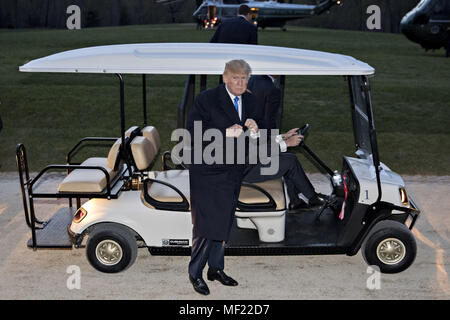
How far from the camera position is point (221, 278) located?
502 centimetres

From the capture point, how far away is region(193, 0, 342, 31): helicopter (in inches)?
1898

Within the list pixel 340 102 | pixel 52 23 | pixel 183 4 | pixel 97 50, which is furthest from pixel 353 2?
pixel 97 50

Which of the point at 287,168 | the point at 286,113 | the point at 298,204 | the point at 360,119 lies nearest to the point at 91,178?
the point at 287,168

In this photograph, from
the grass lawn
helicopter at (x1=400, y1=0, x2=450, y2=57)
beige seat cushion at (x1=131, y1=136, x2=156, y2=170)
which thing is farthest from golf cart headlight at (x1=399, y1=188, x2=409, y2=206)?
helicopter at (x1=400, y1=0, x2=450, y2=57)

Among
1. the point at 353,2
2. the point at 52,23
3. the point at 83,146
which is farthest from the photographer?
the point at 353,2

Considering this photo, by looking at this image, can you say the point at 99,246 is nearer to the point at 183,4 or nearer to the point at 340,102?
the point at 340,102

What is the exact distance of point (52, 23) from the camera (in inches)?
2468

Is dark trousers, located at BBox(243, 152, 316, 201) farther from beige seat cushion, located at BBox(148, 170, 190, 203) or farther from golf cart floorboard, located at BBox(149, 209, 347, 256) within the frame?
beige seat cushion, located at BBox(148, 170, 190, 203)

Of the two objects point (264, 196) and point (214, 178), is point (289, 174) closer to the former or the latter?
point (264, 196)

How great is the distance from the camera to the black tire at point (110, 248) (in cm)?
518

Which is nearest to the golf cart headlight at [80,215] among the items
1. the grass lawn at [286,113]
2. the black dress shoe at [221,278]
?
the black dress shoe at [221,278]

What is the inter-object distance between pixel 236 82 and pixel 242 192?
118 cm

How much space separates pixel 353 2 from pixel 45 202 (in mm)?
69504
